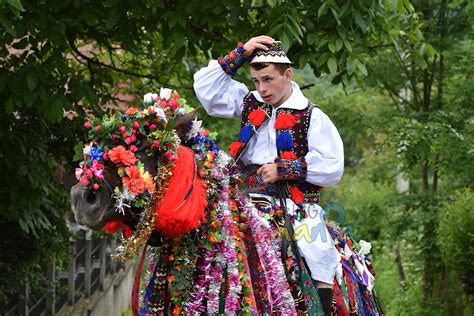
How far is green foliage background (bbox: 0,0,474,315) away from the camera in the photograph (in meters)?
7.02

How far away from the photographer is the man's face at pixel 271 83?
5.11m

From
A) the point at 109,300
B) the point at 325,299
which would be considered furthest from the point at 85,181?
the point at 109,300

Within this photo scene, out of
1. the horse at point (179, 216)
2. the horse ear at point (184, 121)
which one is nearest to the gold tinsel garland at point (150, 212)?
the horse at point (179, 216)

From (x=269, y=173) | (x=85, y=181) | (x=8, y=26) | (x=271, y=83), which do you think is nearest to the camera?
(x=85, y=181)

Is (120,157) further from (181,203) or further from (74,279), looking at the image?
(74,279)

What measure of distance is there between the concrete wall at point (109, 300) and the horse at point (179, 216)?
7.05 m

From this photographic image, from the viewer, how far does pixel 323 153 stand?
5.09m

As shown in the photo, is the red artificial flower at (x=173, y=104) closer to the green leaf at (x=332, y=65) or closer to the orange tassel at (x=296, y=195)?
the orange tassel at (x=296, y=195)

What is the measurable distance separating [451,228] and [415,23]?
2.20 m

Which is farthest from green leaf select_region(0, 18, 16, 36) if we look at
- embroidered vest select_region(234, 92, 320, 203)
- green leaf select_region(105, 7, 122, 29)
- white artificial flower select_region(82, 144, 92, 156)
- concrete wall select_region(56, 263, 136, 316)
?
concrete wall select_region(56, 263, 136, 316)

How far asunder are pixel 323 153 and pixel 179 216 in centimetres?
120

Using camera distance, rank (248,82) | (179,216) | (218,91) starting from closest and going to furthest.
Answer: (179,216), (218,91), (248,82)

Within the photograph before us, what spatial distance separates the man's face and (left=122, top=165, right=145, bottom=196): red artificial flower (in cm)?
124

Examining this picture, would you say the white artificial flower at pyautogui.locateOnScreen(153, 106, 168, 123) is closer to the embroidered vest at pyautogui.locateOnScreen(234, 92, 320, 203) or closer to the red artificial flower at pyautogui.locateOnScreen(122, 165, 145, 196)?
the red artificial flower at pyautogui.locateOnScreen(122, 165, 145, 196)
